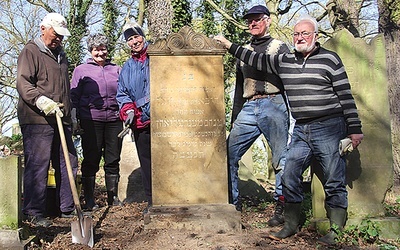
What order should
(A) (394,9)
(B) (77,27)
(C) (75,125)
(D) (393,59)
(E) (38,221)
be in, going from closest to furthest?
(E) (38,221), (C) (75,125), (A) (394,9), (D) (393,59), (B) (77,27)

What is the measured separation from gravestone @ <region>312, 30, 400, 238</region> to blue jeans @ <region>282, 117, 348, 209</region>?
1.41 ft

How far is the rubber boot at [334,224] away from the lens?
178 inches

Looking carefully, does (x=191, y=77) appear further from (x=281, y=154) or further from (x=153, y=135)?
(x=281, y=154)

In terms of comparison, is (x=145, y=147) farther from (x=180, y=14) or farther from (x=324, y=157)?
(x=180, y=14)

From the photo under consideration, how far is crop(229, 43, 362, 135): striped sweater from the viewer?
4500 mm

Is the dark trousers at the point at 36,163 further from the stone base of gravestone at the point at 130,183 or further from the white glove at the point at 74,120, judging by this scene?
the stone base of gravestone at the point at 130,183

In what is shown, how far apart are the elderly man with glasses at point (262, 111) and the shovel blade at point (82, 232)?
176cm

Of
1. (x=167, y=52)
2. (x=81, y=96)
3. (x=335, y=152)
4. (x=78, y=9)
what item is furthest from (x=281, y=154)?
(x=78, y=9)

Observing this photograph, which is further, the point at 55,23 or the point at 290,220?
the point at 55,23

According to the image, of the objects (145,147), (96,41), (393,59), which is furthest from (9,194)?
(393,59)

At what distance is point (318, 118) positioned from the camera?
4.62 metres

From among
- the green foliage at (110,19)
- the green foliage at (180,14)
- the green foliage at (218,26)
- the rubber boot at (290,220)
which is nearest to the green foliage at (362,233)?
the rubber boot at (290,220)

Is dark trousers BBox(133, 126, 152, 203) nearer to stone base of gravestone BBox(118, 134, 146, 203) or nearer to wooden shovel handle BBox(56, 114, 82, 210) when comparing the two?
wooden shovel handle BBox(56, 114, 82, 210)

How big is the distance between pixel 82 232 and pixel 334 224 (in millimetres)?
2475
